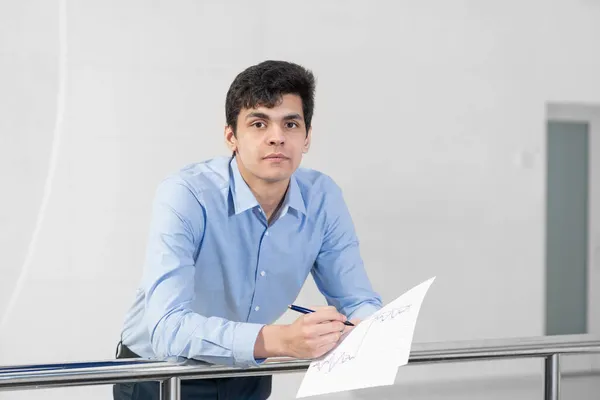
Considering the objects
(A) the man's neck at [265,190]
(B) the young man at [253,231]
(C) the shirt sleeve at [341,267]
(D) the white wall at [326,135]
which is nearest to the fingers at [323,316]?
(B) the young man at [253,231]

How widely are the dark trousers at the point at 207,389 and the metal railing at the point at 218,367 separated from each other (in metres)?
0.49

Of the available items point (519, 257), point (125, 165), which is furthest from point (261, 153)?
point (519, 257)

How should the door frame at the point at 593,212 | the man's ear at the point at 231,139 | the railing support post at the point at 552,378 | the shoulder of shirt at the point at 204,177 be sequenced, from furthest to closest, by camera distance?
the door frame at the point at 593,212 < the man's ear at the point at 231,139 < the shoulder of shirt at the point at 204,177 < the railing support post at the point at 552,378

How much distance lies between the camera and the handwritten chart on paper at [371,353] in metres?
1.03

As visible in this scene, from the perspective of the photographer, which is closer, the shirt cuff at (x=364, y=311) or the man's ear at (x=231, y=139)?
the shirt cuff at (x=364, y=311)

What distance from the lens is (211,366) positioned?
44.3 inches

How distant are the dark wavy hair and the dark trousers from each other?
1.77ft

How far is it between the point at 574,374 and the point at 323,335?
14.9 ft

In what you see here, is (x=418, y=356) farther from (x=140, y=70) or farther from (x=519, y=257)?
(x=519, y=257)

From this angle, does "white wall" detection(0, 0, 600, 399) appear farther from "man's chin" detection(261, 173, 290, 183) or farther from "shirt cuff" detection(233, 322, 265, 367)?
"shirt cuff" detection(233, 322, 265, 367)

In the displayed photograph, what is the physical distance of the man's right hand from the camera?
1.15 metres

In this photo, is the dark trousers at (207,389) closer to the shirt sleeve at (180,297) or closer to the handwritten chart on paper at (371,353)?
the shirt sleeve at (180,297)

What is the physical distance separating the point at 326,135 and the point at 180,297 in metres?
3.36

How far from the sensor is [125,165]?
432 centimetres
